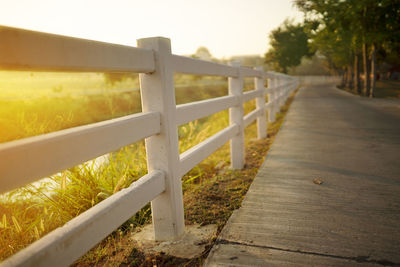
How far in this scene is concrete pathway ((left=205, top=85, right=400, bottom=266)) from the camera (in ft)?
6.35

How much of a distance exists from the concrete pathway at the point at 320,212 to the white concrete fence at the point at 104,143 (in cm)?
55

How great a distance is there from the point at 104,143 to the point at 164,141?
0.61 meters

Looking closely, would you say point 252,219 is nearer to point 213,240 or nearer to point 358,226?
point 213,240

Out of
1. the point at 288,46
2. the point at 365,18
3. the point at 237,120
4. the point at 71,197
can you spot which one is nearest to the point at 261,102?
the point at 237,120

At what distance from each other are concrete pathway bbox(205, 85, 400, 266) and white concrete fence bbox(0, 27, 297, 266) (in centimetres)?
55

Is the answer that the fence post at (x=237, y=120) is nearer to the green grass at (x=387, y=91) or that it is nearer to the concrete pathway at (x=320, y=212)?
the concrete pathway at (x=320, y=212)

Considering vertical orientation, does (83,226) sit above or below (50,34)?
below

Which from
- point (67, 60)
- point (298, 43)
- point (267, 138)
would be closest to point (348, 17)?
point (267, 138)

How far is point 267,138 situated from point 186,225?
172 inches

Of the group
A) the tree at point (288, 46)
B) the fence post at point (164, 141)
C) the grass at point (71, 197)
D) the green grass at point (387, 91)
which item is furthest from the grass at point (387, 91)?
the tree at point (288, 46)

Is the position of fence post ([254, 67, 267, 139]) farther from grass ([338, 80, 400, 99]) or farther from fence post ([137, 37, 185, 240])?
grass ([338, 80, 400, 99])

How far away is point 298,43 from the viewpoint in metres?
53.7

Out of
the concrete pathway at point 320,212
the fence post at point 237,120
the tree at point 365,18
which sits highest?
the tree at point 365,18

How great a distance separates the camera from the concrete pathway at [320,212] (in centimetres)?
194
